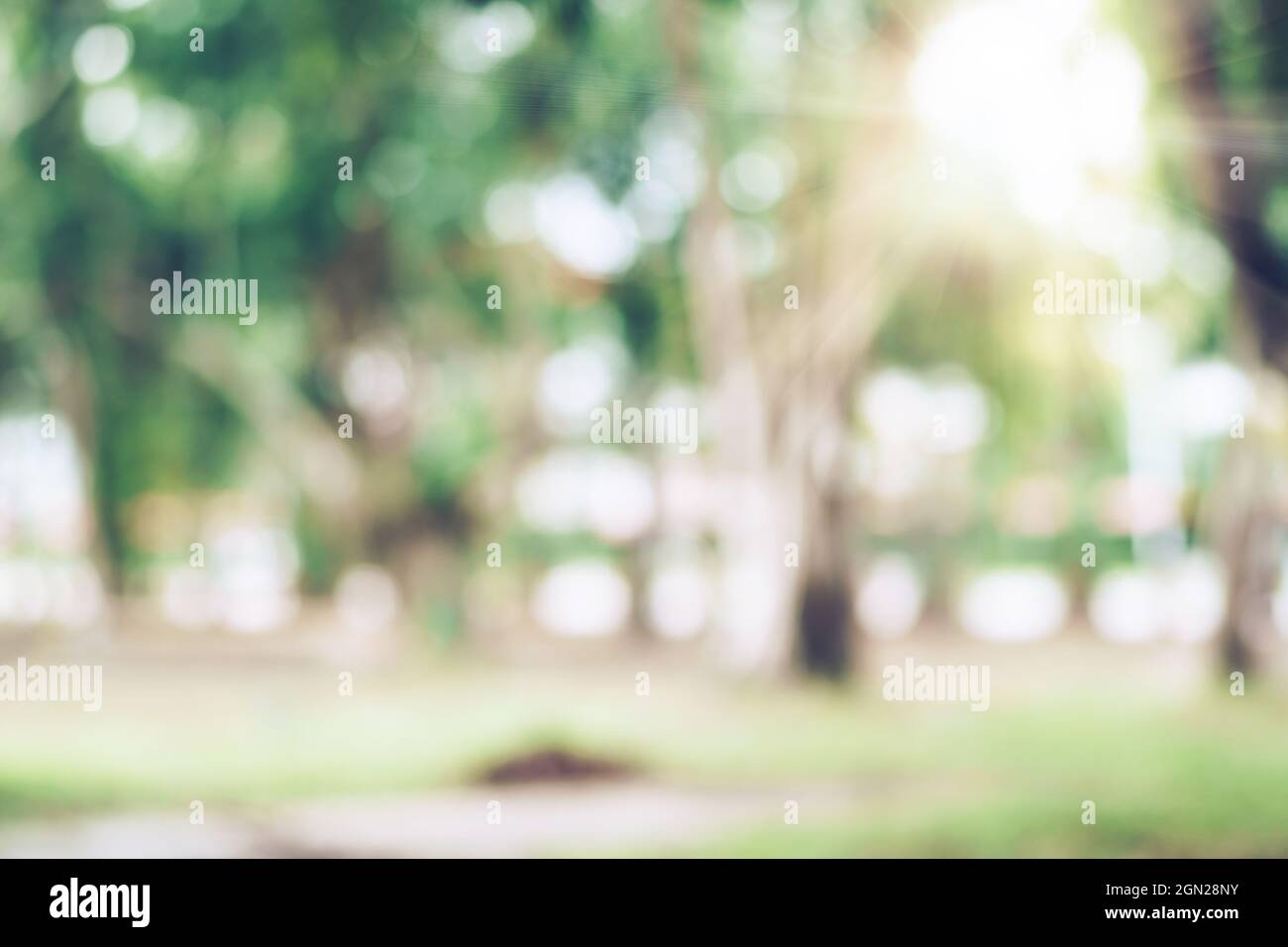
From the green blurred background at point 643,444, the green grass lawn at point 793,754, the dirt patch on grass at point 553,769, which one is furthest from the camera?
the dirt patch on grass at point 553,769

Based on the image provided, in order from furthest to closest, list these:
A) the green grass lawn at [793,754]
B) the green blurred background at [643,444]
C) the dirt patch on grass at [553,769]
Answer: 1. the dirt patch on grass at [553,769]
2. the green blurred background at [643,444]
3. the green grass lawn at [793,754]

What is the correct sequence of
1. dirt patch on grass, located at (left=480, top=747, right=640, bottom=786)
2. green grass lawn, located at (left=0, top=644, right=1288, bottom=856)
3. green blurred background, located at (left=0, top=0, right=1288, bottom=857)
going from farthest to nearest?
dirt patch on grass, located at (left=480, top=747, right=640, bottom=786) → green blurred background, located at (left=0, top=0, right=1288, bottom=857) → green grass lawn, located at (left=0, top=644, right=1288, bottom=856)

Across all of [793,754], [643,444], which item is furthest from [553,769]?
[643,444]

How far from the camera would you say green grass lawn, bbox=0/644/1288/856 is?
3.46 m

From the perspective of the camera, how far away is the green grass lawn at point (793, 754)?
346 centimetres

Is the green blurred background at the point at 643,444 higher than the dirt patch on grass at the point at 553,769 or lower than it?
higher

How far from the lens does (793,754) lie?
13.6 ft

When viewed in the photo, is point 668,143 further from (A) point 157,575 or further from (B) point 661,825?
(A) point 157,575

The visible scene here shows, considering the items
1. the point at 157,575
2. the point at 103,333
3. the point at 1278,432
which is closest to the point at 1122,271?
the point at 1278,432

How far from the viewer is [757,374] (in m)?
4.96

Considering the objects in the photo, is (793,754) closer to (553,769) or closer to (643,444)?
(553,769)

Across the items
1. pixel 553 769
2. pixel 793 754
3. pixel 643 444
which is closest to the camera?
pixel 553 769

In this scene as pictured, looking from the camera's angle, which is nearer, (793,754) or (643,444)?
(793,754)

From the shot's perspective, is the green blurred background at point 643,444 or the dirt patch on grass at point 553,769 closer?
the green blurred background at point 643,444
